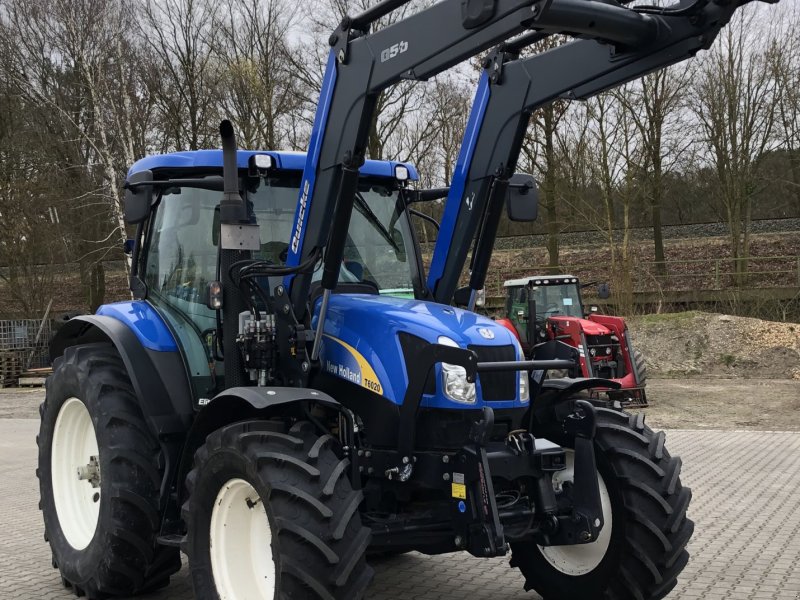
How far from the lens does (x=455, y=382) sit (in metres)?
4.38

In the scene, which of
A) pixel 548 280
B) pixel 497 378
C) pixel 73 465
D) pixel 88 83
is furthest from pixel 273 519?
pixel 88 83

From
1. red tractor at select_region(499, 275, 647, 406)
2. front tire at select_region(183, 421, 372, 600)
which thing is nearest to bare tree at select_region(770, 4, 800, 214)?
red tractor at select_region(499, 275, 647, 406)

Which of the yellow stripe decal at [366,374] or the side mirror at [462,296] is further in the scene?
the side mirror at [462,296]

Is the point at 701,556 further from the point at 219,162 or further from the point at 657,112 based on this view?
the point at 657,112

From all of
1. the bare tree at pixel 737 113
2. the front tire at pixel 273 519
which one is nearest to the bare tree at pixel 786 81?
the bare tree at pixel 737 113

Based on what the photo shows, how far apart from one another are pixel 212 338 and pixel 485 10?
8.17ft

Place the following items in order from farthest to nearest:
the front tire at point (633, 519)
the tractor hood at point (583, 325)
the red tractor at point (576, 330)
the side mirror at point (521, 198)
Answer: the tractor hood at point (583, 325) → the red tractor at point (576, 330) → the side mirror at point (521, 198) → the front tire at point (633, 519)

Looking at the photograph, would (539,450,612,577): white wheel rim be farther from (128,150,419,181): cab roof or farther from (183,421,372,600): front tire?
(128,150,419,181): cab roof

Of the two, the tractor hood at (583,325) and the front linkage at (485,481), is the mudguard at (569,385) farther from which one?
the tractor hood at (583,325)

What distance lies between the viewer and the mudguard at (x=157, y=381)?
5.16m

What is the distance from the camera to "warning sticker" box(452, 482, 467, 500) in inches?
166

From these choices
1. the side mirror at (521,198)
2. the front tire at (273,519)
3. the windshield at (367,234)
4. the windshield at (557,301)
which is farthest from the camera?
the windshield at (557,301)

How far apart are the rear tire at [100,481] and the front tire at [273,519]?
2.44ft

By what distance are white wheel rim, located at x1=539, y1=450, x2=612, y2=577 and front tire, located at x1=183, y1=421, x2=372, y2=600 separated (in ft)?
4.61
